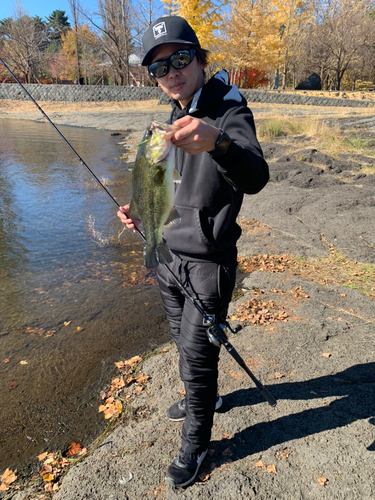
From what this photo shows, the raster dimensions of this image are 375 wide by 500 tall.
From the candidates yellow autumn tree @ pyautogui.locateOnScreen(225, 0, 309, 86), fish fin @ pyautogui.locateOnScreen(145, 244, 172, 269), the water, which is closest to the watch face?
fish fin @ pyautogui.locateOnScreen(145, 244, 172, 269)

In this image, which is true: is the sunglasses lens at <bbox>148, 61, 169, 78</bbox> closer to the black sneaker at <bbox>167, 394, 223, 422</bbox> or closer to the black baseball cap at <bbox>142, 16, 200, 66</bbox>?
the black baseball cap at <bbox>142, 16, 200, 66</bbox>

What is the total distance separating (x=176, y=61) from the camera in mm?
2324

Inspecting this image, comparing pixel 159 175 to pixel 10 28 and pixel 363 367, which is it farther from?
pixel 10 28

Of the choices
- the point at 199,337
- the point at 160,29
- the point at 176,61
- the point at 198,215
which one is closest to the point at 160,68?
the point at 176,61

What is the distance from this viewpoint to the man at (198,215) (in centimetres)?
224

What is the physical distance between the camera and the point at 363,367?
3.63 m

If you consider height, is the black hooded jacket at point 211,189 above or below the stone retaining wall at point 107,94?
below

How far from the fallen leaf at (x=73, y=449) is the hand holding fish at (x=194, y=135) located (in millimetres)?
2832

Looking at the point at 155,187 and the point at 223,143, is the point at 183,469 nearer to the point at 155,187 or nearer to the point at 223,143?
the point at 155,187

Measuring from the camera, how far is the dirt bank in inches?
102

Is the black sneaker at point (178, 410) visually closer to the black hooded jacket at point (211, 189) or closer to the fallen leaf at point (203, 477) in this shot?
the fallen leaf at point (203, 477)

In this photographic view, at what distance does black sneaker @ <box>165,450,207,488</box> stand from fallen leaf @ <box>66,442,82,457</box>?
1018 millimetres

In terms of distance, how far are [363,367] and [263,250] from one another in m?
3.29

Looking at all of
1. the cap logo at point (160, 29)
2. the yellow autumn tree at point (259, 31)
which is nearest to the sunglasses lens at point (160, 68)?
the cap logo at point (160, 29)
